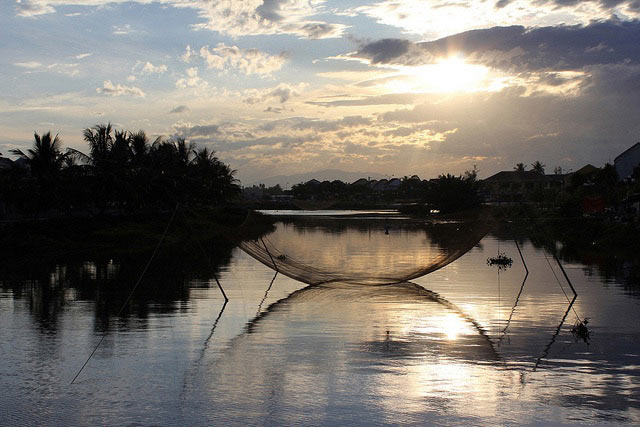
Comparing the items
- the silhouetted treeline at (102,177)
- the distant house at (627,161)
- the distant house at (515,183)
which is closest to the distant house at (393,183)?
the distant house at (515,183)

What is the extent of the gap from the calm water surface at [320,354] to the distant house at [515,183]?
9182 centimetres

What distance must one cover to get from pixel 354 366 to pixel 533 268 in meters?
15.2

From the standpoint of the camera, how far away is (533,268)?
2330 centimetres

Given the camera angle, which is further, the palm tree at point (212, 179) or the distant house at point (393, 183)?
the distant house at point (393, 183)

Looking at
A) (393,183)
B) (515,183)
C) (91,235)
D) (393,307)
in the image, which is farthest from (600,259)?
(393,183)

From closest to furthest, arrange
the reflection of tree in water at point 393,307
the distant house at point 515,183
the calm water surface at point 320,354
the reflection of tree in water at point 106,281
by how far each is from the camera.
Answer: the calm water surface at point 320,354 → the reflection of tree in water at point 393,307 → the reflection of tree in water at point 106,281 → the distant house at point 515,183

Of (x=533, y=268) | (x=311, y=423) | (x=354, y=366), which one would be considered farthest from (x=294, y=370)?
(x=533, y=268)

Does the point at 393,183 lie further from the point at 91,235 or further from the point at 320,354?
the point at 320,354

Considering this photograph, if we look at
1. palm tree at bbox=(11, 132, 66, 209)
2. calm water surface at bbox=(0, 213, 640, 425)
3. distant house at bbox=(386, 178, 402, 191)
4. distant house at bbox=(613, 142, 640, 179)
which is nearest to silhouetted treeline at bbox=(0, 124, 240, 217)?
palm tree at bbox=(11, 132, 66, 209)

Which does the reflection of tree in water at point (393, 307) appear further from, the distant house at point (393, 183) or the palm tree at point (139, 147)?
the distant house at point (393, 183)

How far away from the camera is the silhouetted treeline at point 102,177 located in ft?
111

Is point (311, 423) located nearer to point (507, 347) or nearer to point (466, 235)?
point (507, 347)

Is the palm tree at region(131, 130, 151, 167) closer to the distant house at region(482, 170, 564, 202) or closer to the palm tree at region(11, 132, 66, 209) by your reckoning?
the palm tree at region(11, 132, 66, 209)

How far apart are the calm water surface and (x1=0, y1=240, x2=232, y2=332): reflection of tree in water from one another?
12 centimetres
